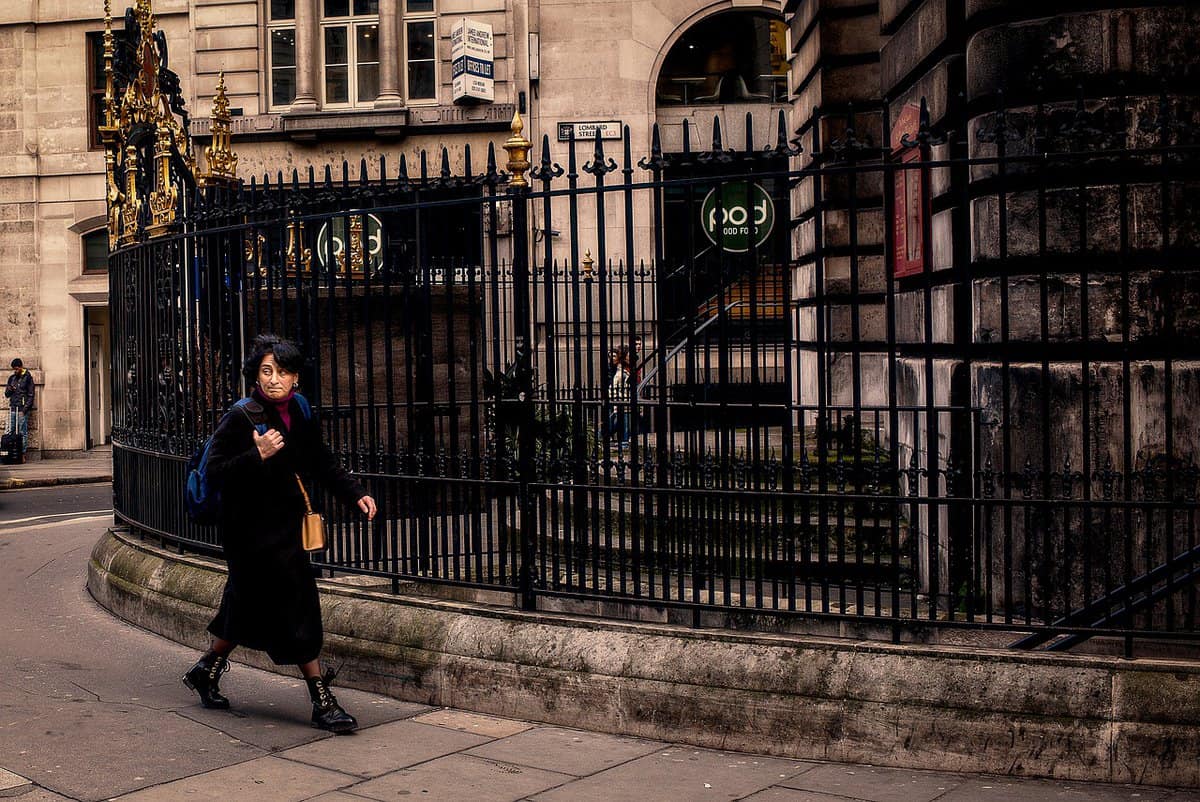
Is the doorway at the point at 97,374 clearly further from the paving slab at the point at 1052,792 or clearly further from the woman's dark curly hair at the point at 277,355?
the paving slab at the point at 1052,792

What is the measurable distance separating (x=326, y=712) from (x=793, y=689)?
82.3 inches

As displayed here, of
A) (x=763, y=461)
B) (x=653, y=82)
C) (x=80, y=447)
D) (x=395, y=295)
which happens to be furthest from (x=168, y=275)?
(x=80, y=447)

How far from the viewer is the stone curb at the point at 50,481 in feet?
70.0

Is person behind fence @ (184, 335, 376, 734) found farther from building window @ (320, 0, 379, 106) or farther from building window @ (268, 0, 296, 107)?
building window @ (268, 0, 296, 107)

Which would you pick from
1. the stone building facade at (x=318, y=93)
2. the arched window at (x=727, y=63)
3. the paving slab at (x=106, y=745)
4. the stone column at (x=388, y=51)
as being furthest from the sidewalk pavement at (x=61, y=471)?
the paving slab at (x=106, y=745)

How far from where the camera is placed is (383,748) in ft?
20.0

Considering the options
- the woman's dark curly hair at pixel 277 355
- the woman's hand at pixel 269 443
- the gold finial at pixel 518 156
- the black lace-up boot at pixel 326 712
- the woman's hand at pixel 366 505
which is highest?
the gold finial at pixel 518 156

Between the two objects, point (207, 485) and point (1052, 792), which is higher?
point (207, 485)

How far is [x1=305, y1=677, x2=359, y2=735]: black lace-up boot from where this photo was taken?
6.32m

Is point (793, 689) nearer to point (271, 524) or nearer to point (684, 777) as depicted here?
point (684, 777)

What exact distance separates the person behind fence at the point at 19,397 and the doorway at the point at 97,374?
3.95ft

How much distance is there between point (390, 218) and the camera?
303 inches

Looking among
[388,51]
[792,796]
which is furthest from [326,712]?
[388,51]

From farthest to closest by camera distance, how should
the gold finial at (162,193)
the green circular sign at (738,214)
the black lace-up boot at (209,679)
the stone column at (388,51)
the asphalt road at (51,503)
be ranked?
the stone column at (388,51) < the asphalt road at (51,503) < the gold finial at (162,193) < the black lace-up boot at (209,679) < the green circular sign at (738,214)
